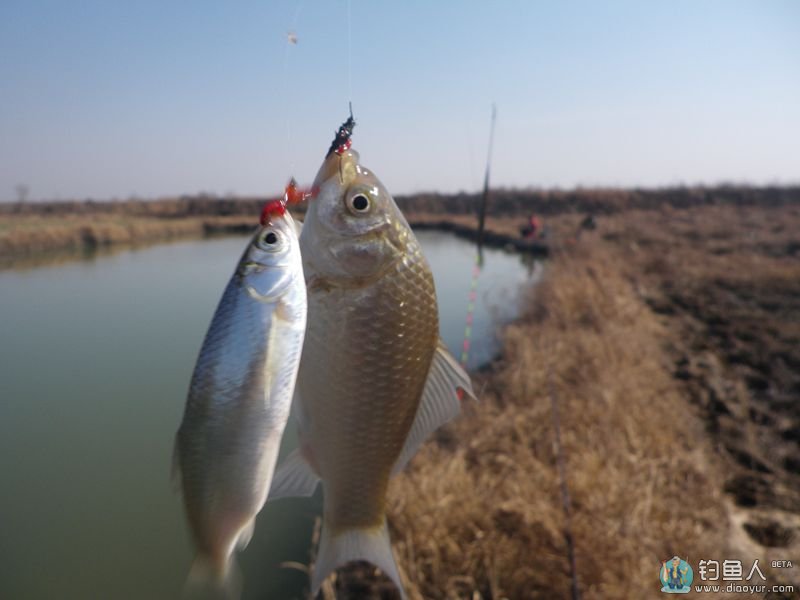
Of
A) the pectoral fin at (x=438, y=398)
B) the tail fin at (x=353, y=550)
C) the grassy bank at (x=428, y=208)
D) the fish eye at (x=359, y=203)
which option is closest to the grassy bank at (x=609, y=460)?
the tail fin at (x=353, y=550)

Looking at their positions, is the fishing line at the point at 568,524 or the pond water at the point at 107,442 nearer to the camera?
A: the fishing line at the point at 568,524

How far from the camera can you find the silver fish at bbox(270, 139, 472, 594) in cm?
103

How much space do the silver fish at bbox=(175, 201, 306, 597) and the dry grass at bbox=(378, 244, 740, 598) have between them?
2833mm

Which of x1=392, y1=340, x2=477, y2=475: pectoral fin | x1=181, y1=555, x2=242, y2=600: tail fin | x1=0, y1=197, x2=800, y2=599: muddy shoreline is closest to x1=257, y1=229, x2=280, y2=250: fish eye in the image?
x1=392, y1=340, x2=477, y2=475: pectoral fin

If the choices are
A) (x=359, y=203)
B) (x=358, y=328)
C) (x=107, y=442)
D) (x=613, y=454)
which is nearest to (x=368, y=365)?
(x=358, y=328)

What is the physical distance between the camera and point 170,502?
239 inches

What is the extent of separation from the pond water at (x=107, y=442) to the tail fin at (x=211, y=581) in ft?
1.84

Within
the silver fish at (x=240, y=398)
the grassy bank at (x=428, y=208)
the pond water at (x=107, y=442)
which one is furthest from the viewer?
the grassy bank at (x=428, y=208)

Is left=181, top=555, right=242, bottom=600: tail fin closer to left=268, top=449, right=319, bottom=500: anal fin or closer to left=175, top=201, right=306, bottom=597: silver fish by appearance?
left=175, top=201, right=306, bottom=597: silver fish

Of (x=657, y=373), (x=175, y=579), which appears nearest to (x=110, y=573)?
(x=175, y=579)

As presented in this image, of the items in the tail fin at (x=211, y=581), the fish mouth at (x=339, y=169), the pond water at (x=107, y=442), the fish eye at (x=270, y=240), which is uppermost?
the fish mouth at (x=339, y=169)

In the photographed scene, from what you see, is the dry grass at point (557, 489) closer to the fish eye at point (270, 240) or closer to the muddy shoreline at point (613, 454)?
the muddy shoreline at point (613, 454)

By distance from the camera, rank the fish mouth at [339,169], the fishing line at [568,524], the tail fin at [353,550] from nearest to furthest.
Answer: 1. the fish mouth at [339,169]
2. the tail fin at [353,550]
3. the fishing line at [568,524]

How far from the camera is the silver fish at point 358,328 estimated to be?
3.37ft
